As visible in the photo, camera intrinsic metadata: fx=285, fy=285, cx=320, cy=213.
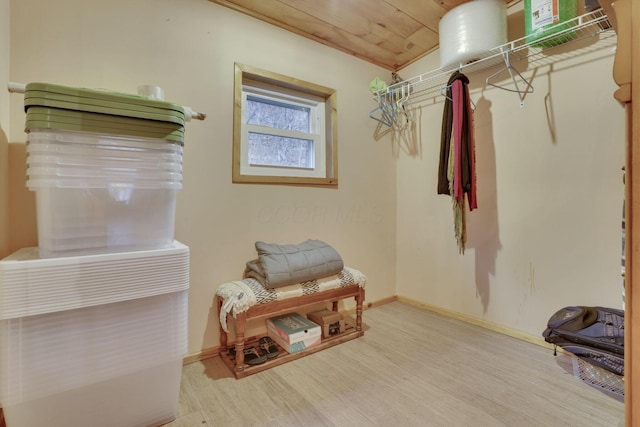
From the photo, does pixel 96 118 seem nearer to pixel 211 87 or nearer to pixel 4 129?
pixel 4 129

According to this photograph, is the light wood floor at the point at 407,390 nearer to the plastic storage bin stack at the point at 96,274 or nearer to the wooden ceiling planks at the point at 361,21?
the plastic storage bin stack at the point at 96,274

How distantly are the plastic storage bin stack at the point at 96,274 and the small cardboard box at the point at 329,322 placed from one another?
942 millimetres

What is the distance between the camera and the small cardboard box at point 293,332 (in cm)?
166

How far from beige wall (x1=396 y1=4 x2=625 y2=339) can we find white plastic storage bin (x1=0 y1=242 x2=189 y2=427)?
194 centimetres

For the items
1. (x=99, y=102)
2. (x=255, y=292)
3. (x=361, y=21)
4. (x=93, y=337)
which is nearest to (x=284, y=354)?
(x=255, y=292)

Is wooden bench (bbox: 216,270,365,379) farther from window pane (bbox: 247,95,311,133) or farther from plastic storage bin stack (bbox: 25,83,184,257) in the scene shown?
window pane (bbox: 247,95,311,133)

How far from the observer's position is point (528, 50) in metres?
1.80

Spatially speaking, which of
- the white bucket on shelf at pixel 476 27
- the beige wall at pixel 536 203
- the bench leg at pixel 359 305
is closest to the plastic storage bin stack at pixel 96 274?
the bench leg at pixel 359 305

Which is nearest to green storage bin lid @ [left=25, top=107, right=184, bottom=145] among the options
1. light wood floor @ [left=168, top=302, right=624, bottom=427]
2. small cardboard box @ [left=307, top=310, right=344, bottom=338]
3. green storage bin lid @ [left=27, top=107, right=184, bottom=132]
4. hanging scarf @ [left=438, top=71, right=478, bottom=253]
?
green storage bin lid @ [left=27, top=107, right=184, bottom=132]

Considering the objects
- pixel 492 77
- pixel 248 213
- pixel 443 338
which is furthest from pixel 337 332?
pixel 492 77

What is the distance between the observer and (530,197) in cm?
182

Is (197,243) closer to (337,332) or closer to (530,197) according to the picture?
(337,332)

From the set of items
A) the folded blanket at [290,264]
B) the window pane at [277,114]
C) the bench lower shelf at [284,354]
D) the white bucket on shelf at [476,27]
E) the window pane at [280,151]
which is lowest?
the bench lower shelf at [284,354]

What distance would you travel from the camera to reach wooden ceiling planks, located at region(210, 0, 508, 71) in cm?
181
